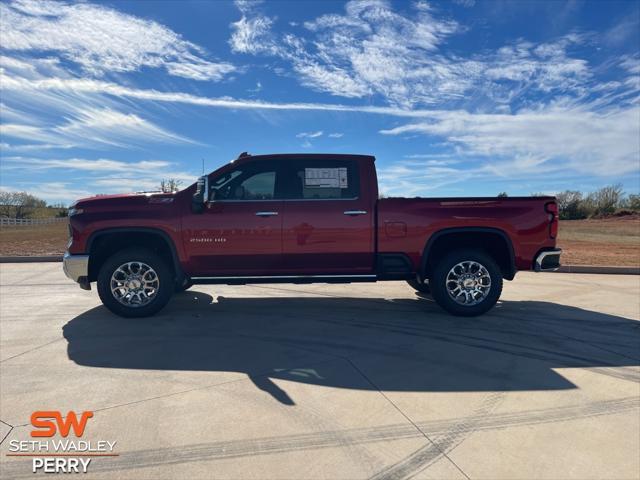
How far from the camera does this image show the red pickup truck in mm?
4969

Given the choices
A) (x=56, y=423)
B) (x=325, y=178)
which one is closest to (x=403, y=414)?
(x=56, y=423)

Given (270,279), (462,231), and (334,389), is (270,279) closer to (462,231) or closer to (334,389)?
(334,389)

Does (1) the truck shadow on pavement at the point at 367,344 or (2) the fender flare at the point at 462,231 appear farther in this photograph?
(2) the fender flare at the point at 462,231

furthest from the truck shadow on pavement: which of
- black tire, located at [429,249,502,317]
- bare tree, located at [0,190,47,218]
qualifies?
bare tree, located at [0,190,47,218]

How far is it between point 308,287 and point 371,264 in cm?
225

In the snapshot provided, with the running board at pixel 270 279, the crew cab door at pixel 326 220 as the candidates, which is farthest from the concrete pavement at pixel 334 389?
the crew cab door at pixel 326 220

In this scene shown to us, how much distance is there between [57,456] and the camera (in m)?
2.35

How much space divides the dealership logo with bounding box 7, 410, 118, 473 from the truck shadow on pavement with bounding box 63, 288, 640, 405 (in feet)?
2.84

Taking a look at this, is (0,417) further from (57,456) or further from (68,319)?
(68,319)

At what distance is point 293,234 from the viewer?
502cm

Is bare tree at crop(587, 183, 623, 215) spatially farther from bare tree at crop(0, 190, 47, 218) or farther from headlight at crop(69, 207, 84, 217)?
bare tree at crop(0, 190, 47, 218)

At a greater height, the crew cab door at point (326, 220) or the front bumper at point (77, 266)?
the crew cab door at point (326, 220)

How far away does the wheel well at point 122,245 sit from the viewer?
504 cm

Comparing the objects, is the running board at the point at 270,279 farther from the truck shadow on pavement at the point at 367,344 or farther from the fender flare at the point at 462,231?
the fender flare at the point at 462,231
